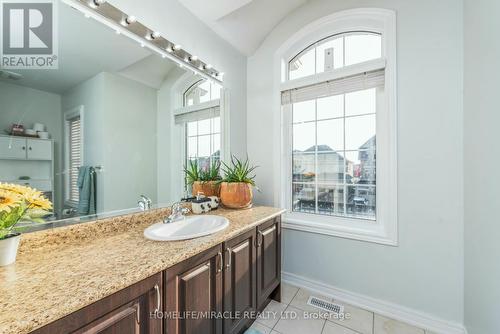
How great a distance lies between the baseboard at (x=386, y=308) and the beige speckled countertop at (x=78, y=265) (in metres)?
1.21

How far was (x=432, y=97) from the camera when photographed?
1518 millimetres

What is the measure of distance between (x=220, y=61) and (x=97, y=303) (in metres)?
2.03

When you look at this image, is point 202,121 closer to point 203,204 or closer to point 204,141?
point 204,141

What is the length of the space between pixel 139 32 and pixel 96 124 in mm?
A: 675

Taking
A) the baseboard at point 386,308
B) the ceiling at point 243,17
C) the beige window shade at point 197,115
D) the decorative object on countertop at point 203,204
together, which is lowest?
the baseboard at point 386,308

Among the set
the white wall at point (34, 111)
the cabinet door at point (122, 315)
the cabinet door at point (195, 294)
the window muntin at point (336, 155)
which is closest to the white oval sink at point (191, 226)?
the cabinet door at point (195, 294)

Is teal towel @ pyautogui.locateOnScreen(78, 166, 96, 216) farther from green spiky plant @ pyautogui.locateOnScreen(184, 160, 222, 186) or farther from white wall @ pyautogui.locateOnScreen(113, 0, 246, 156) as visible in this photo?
white wall @ pyautogui.locateOnScreen(113, 0, 246, 156)

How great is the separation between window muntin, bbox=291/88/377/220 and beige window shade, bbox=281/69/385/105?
123 millimetres

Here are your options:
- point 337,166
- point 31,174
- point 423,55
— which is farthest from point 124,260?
point 423,55

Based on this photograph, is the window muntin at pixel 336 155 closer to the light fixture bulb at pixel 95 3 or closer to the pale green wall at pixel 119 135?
the pale green wall at pixel 119 135

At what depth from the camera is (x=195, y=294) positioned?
1.02 m

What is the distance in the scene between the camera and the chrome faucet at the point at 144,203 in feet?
4.67

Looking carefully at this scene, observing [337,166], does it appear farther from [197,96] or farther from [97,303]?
[97,303]

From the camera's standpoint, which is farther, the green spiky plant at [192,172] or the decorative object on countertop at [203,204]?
the green spiky plant at [192,172]
